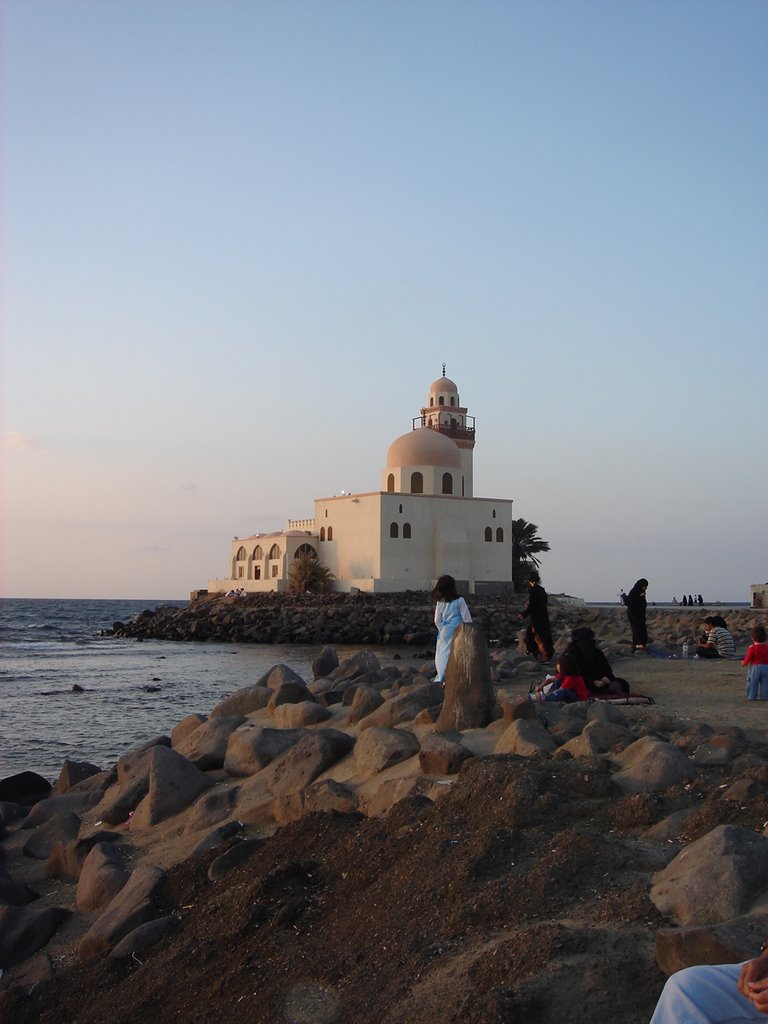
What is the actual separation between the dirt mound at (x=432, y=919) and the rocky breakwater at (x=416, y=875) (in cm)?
1

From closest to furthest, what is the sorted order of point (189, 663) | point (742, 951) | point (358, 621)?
point (742, 951), point (189, 663), point (358, 621)

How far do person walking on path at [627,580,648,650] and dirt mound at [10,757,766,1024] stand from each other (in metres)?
8.85

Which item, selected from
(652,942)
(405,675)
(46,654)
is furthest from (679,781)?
(46,654)

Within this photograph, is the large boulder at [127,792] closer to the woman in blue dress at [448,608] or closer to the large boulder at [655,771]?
the woman in blue dress at [448,608]

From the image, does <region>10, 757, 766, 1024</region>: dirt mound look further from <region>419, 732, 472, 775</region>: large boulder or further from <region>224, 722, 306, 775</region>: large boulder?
<region>224, 722, 306, 775</region>: large boulder

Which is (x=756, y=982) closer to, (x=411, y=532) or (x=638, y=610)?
(x=638, y=610)

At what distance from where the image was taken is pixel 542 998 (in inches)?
137

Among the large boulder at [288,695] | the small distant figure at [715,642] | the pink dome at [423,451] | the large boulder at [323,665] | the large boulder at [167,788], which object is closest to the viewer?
the large boulder at [167,788]

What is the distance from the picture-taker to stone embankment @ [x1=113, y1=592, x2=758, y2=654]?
3719cm

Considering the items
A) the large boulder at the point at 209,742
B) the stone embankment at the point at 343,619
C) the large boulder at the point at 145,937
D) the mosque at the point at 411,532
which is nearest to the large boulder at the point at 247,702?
the large boulder at the point at 209,742

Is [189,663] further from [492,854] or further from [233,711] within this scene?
[492,854]

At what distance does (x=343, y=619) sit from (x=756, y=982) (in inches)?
1488

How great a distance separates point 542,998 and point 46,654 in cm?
3367

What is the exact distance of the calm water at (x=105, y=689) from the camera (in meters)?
13.7
